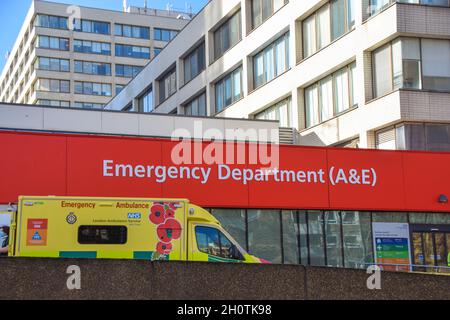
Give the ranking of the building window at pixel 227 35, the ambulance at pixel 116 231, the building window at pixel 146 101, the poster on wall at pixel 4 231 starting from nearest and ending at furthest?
the ambulance at pixel 116 231 < the poster on wall at pixel 4 231 < the building window at pixel 227 35 < the building window at pixel 146 101

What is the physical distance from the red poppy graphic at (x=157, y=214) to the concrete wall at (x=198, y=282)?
693 centimetres

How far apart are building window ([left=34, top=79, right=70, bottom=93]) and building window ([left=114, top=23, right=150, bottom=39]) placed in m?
9.42

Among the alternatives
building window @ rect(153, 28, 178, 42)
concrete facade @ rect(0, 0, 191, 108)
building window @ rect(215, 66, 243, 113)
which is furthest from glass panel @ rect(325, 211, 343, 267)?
building window @ rect(153, 28, 178, 42)

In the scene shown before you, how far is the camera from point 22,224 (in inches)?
624

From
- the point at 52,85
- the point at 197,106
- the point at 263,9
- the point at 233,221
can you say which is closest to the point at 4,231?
the point at 233,221

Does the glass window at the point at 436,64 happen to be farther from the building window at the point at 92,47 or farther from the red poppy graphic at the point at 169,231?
the building window at the point at 92,47

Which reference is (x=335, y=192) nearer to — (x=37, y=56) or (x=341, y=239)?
(x=341, y=239)

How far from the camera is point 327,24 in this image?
34.4 metres

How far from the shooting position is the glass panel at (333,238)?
961 inches

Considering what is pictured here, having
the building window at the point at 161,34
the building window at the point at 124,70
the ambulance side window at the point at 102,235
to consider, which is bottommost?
the ambulance side window at the point at 102,235

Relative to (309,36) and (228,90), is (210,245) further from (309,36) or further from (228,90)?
(228,90)

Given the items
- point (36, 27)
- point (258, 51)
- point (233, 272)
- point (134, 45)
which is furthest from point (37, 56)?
point (233, 272)

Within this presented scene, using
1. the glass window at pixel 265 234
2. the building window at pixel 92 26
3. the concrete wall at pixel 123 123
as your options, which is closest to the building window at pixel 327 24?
the concrete wall at pixel 123 123

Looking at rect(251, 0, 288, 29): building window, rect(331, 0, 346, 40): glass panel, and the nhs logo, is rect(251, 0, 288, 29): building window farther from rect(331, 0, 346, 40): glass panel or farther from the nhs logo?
the nhs logo
